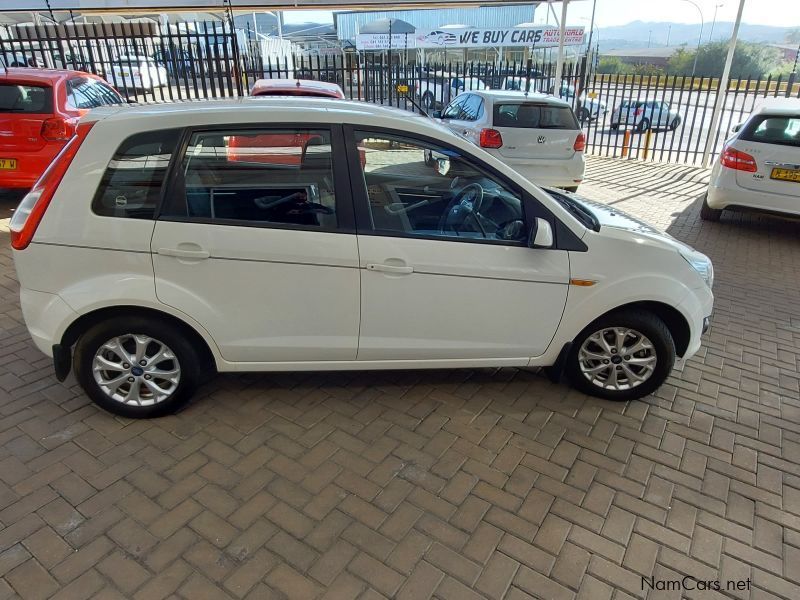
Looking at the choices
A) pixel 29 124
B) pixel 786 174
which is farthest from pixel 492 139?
pixel 29 124

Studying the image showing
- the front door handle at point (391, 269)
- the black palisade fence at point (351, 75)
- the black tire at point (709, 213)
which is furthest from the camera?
the black palisade fence at point (351, 75)

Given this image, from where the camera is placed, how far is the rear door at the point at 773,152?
6.54 m

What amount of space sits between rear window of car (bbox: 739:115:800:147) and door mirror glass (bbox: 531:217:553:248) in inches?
220

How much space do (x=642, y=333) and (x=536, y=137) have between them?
5397mm

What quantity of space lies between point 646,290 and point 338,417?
1.96 m

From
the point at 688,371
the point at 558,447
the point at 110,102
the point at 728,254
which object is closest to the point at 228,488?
the point at 558,447

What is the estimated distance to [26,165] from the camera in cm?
635

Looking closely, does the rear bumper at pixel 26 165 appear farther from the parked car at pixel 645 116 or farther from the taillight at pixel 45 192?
the parked car at pixel 645 116

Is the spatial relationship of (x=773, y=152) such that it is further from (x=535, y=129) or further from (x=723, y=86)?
(x=723, y=86)

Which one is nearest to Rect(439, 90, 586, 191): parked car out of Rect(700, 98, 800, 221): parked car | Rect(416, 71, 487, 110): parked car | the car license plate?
Rect(700, 98, 800, 221): parked car

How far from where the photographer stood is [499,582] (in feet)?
7.25

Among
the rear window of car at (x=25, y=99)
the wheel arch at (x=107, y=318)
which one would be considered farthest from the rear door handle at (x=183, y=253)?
the rear window of car at (x=25, y=99)

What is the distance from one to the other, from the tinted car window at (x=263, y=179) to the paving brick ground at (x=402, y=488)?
1.19 m

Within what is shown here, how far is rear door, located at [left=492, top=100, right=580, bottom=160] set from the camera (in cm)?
793
